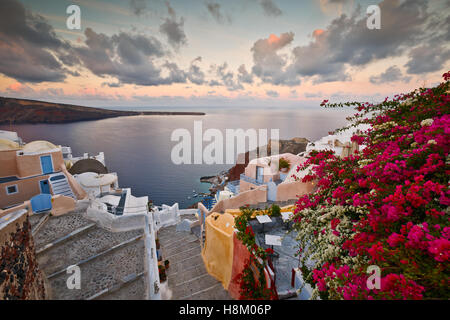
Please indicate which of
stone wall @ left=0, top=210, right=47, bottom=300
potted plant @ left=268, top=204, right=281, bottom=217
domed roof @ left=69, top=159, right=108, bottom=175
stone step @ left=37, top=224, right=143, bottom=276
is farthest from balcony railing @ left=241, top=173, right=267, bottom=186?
domed roof @ left=69, top=159, right=108, bottom=175

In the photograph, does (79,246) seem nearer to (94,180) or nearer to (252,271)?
(252,271)

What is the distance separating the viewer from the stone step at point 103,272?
6.16 m

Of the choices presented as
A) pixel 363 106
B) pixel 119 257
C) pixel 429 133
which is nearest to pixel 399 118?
pixel 363 106

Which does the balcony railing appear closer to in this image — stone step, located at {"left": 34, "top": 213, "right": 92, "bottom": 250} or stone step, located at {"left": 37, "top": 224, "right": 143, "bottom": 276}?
stone step, located at {"left": 37, "top": 224, "right": 143, "bottom": 276}

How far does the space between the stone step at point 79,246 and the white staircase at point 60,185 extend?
11.4 metres

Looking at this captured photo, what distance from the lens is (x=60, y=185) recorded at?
17984 mm

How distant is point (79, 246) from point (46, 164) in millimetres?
15566

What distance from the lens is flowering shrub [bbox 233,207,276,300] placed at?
609cm

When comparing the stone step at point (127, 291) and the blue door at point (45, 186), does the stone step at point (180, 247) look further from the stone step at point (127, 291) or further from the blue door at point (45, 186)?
the blue door at point (45, 186)

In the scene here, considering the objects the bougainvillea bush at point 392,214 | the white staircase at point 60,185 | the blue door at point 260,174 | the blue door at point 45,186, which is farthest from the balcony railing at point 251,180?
the blue door at point 45,186

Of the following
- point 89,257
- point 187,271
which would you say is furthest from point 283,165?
point 89,257

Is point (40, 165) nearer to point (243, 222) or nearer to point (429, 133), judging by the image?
point (243, 222)

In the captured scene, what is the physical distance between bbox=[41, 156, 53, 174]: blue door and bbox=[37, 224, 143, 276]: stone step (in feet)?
46.4

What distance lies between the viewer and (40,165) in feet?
59.2
